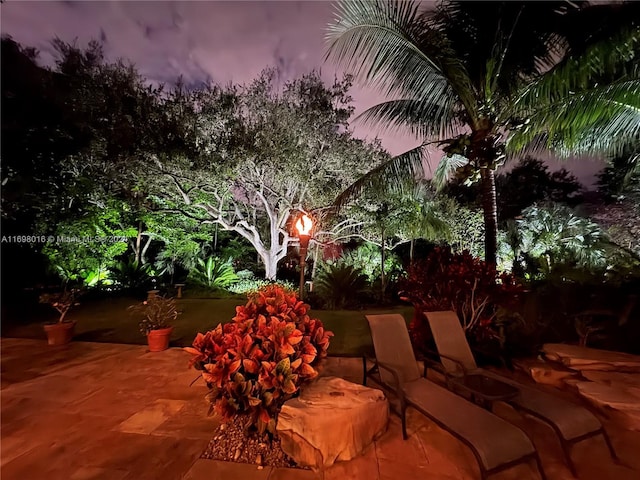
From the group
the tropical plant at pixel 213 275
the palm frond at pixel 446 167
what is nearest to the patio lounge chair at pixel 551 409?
the palm frond at pixel 446 167

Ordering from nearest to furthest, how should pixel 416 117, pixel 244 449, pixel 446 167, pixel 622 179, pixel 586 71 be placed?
pixel 244 449 → pixel 586 71 → pixel 416 117 → pixel 446 167 → pixel 622 179

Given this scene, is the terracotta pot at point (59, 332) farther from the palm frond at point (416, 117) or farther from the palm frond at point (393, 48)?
the palm frond at point (416, 117)

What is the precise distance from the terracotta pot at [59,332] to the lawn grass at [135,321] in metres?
0.45

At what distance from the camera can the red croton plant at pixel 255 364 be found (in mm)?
2469

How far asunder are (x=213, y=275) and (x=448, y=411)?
11811mm

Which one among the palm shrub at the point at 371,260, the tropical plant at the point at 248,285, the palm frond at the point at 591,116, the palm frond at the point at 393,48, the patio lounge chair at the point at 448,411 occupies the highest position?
the palm frond at the point at 393,48

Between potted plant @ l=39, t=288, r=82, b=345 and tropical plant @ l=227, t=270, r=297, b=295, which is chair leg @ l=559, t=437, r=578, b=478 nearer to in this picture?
potted plant @ l=39, t=288, r=82, b=345

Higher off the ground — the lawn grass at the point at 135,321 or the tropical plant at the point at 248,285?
the tropical plant at the point at 248,285

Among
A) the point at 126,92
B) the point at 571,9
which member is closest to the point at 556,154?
the point at 571,9

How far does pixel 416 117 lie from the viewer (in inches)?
257

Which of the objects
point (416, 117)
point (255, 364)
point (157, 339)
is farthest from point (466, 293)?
point (157, 339)

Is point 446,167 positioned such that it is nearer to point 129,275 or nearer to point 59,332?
point 59,332

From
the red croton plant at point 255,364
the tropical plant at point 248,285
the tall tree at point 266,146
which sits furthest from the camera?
the tropical plant at point 248,285

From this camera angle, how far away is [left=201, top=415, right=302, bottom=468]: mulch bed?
2.48 meters
